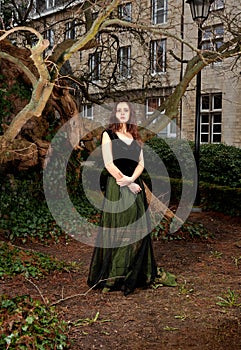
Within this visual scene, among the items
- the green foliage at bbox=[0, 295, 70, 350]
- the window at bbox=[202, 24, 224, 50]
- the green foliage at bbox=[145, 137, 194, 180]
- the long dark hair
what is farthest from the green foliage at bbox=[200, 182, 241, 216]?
the green foliage at bbox=[0, 295, 70, 350]

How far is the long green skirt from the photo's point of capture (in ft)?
17.0

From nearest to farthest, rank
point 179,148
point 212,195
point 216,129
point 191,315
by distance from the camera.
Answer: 1. point 191,315
2. point 212,195
3. point 179,148
4. point 216,129

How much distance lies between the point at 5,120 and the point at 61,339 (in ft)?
19.5

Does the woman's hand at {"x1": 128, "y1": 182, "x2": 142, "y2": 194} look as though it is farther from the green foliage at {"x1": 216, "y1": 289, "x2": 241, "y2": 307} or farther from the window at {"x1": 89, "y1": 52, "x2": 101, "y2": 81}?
the window at {"x1": 89, "y1": 52, "x2": 101, "y2": 81}

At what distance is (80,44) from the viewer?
5.41 meters

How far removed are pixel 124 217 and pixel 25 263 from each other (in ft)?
6.19

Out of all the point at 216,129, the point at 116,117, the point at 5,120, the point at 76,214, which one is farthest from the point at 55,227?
the point at 216,129

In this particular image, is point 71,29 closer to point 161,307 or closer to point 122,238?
point 122,238

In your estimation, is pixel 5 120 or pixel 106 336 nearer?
pixel 106 336

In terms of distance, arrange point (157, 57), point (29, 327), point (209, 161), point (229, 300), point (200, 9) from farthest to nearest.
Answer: point (209, 161) < point (157, 57) < point (200, 9) < point (229, 300) < point (29, 327)

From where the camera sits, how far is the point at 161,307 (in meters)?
4.83

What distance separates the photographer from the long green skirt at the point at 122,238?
5184 mm

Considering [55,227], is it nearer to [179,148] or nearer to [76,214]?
[76,214]

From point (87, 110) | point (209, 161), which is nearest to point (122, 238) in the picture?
point (209, 161)
